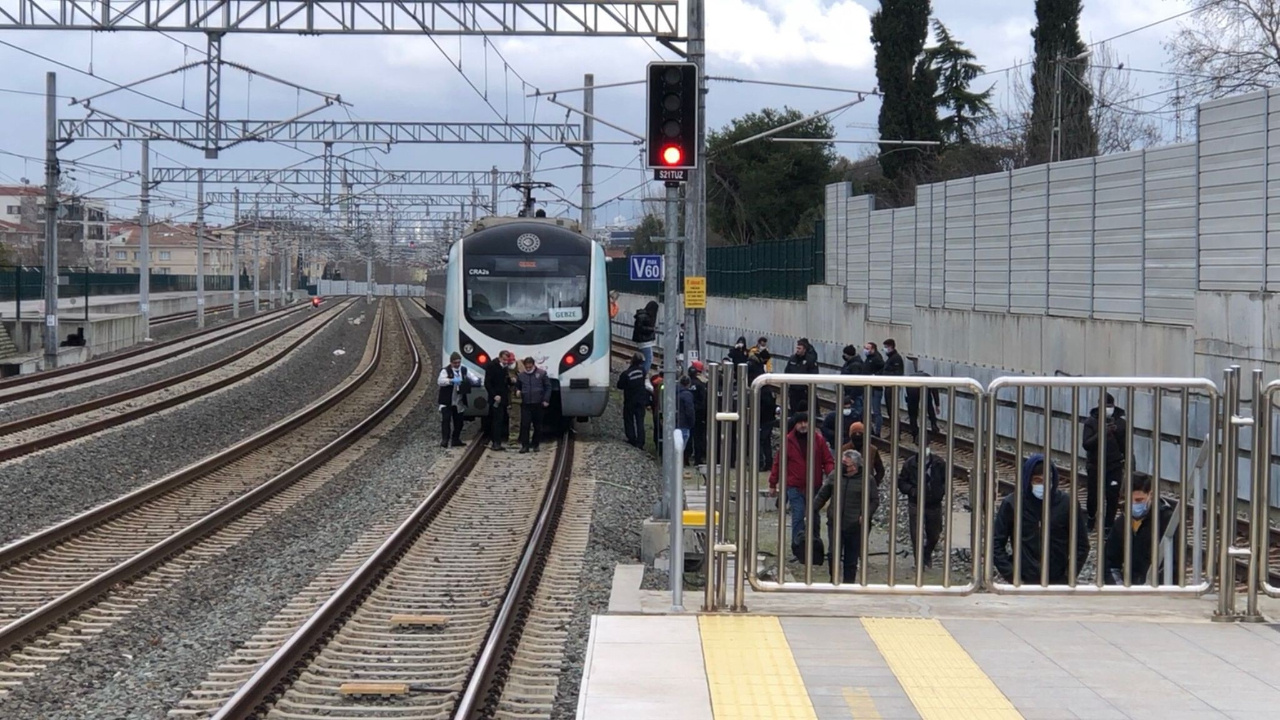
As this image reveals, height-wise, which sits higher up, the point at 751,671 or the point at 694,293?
the point at 694,293

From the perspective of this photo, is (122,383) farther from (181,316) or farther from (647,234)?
(647,234)

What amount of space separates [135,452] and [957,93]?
137ft

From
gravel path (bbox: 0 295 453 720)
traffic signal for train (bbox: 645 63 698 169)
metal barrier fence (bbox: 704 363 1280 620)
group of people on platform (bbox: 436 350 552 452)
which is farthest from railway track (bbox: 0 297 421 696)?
traffic signal for train (bbox: 645 63 698 169)

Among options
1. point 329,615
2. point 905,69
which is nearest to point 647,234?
point 905,69

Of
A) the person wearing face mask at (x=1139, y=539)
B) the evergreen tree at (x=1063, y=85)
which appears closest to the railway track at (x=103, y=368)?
the person wearing face mask at (x=1139, y=539)

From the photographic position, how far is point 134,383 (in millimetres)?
32562

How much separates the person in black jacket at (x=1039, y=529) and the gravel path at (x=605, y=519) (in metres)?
2.67

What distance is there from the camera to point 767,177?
63188 millimetres

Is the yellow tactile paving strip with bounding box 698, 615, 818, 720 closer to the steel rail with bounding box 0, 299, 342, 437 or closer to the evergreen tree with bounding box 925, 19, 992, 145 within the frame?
the steel rail with bounding box 0, 299, 342, 437

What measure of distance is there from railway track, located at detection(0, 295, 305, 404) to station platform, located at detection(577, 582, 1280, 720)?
2257cm

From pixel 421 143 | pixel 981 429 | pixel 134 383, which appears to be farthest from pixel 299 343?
pixel 981 429

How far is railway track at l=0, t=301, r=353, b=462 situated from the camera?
20750mm

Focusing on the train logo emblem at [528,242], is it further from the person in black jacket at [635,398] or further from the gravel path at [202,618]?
the gravel path at [202,618]

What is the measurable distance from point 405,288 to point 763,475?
14688 cm
